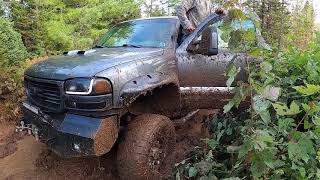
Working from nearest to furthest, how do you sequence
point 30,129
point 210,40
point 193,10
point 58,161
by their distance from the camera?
point 30,129 → point 210,40 → point 58,161 → point 193,10

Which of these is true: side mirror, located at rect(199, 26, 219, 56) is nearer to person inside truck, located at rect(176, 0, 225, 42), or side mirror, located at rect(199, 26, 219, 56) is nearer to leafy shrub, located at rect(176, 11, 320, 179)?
leafy shrub, located at rect(176, 11, 320, 179)

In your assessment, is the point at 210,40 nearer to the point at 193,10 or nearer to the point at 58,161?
the point at 193,10

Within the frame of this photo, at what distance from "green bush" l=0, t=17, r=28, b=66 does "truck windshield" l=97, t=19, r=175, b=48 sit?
3012 millimetres

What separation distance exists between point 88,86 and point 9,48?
19.8 feet

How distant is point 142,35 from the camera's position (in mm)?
5273

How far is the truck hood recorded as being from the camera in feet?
12.4

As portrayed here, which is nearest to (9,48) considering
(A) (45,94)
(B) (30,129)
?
(B) (30,129)

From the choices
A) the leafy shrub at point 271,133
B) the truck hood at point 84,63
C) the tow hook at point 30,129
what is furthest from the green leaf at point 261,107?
the tow hook at point 30,129

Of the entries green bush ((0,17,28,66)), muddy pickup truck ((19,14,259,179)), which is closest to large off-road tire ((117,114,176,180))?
muddy pickup truck ((19,14,259,179))

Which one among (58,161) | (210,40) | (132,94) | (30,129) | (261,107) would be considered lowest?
(58,161)

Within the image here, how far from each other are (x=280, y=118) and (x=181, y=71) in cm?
180

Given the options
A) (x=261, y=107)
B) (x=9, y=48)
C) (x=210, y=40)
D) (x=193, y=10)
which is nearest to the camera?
(x=261, y=107)

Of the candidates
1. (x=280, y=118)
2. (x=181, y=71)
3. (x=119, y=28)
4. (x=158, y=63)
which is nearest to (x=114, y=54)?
(x=158, y=63)

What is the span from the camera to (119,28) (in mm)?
5859
